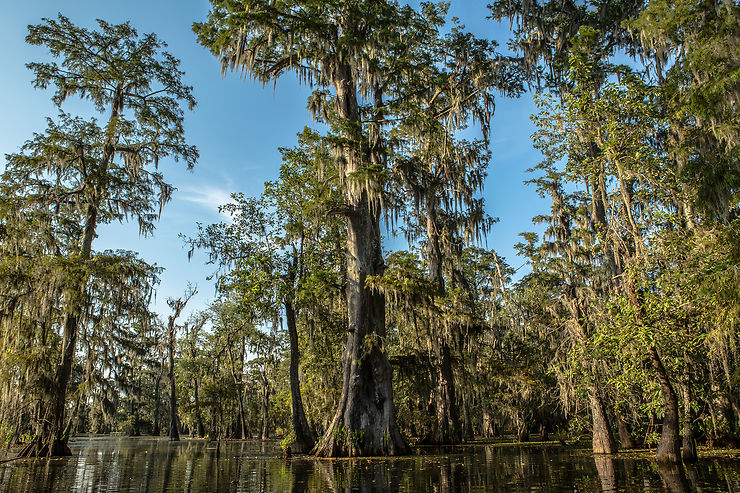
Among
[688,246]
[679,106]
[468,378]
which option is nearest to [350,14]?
[679,106]

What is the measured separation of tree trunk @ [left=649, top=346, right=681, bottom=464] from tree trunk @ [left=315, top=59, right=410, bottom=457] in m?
6.70

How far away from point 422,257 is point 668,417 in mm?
15967

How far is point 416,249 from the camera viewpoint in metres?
24.3

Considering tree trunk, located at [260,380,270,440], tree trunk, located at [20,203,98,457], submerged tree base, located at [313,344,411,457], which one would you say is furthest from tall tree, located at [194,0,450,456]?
tree trunk, located at [260,380,270,440]

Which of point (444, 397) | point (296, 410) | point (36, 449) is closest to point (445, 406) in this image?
point (444, 397)

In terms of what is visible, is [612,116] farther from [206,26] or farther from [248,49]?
[206,26]

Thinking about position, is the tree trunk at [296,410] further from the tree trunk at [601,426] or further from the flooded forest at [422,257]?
the tree trunk at [601,426]

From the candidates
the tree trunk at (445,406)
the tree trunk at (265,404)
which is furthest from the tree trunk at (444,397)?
the tree trunk at (265,404)

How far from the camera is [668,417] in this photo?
905 centimetres

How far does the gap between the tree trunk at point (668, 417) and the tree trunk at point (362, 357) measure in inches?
264

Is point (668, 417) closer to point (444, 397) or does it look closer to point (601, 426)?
point (601, 426)

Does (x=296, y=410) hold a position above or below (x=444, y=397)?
below

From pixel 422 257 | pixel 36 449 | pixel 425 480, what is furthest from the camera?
pixel 422 257

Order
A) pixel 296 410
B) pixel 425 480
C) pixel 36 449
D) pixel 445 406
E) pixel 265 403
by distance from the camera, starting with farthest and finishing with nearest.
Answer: pixel 265 403 → pixel 445 406 → pixel 296 410 → pixel 36 449 → pixel 425 480
